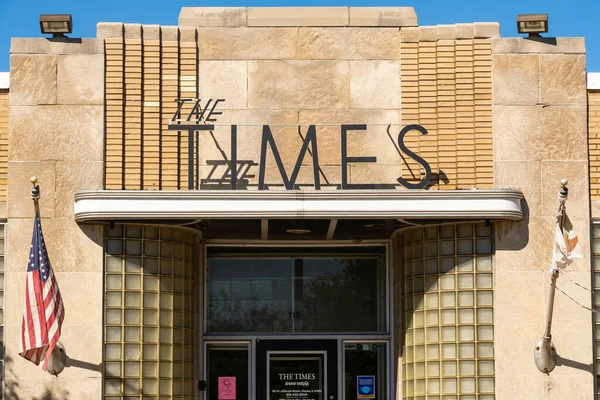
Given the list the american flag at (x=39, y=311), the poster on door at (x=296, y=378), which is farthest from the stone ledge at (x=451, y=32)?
the american flag at (x=39, y=311)

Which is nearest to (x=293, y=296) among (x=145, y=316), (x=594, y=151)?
(x=145, y=316)

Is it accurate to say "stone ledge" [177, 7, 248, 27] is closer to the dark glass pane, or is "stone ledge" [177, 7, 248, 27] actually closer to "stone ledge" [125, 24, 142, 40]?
"stone ledge" [125, 24, 142, 40]

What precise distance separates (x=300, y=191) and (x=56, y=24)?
16.6 feet

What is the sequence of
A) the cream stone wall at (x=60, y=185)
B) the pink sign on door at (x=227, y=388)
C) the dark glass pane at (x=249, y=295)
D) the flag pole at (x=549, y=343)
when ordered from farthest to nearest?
the dark glass pane at (x=249, y=295) → the pink sign on door at (x=227, y=388) → the cream stone wall at (x=60, y=185) → the flag pole at (x=549, y=343)

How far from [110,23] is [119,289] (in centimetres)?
445

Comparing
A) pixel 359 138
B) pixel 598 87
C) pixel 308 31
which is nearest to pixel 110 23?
pixel 308 31

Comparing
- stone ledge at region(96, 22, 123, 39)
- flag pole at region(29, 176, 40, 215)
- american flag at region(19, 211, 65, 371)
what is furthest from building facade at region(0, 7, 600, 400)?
american flag at region(19, 211, 65, 371)

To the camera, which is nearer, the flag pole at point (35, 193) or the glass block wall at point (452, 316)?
the flag pole at point (35, 193)

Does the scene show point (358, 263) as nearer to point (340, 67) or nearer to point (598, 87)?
point (340, 67)

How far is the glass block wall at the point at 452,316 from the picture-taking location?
779 inches

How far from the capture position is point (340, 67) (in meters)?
20.7

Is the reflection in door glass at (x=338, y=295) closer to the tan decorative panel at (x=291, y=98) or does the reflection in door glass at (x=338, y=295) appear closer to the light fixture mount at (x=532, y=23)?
the tan decorative panel at (x=291, y=98)

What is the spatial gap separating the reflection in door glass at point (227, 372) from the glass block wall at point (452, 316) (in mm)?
2876

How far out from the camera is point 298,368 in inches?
842
